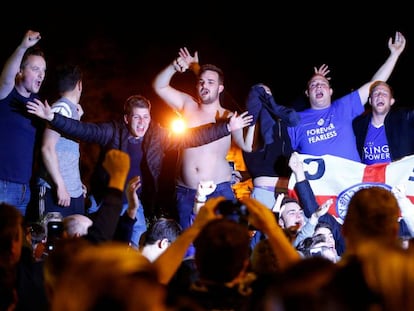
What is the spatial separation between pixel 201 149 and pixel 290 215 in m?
1.23

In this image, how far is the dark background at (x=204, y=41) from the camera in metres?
13.6

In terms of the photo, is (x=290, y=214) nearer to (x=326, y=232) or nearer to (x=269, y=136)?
(x=326, y=232)

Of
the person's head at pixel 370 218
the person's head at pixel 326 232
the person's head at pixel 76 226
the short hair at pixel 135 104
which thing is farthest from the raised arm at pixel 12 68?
the person's head at pixel 370 218

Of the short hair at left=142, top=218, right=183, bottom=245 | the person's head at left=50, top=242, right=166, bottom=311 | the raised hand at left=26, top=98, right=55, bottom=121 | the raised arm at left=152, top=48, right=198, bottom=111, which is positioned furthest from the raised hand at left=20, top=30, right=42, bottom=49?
the person's head at left=50, top=242, right=166, bottom=311

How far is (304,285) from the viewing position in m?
1.95

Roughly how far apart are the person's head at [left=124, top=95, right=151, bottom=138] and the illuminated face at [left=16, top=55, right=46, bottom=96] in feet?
3.21

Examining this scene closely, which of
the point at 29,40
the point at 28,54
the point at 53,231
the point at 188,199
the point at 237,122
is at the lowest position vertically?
the point at 53,231

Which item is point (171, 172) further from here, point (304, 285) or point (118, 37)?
point (304, 285)

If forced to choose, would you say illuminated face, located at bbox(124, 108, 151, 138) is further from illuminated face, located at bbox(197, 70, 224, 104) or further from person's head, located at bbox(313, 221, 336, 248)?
person's head, located at bbox(313, 221, 336, 248)

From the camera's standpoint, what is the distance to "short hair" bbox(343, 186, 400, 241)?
3.23 meters

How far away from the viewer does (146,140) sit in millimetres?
7055

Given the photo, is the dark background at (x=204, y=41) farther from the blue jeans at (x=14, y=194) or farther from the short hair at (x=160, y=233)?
the short hair at (x=160, y=233)

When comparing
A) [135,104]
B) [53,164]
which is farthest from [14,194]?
[135,104]

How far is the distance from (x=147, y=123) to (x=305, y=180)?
197cm
